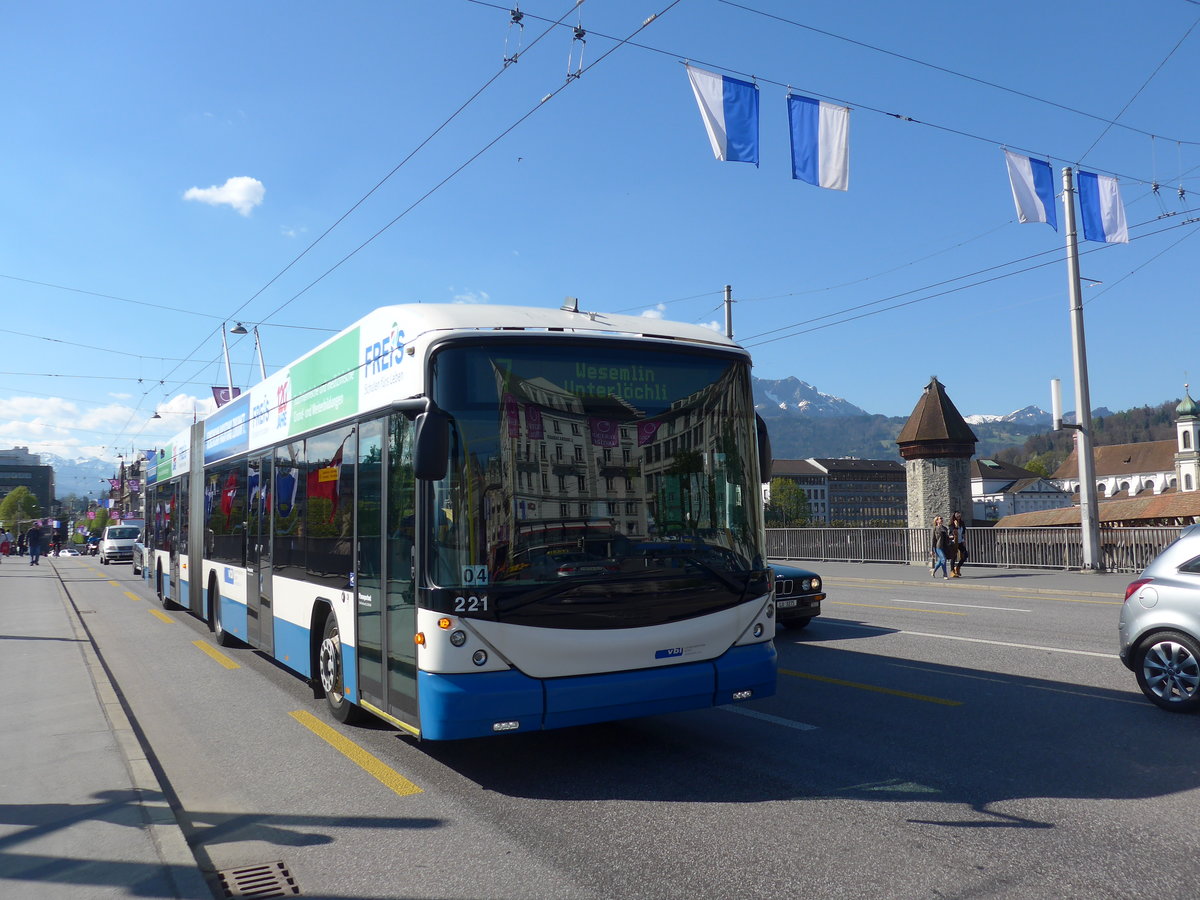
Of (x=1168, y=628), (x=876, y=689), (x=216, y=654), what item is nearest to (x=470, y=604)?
(x=876, y=689)

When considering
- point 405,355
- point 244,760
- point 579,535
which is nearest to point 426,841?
point 579,535

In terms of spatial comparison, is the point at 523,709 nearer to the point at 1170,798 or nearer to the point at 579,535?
the point at 579,535

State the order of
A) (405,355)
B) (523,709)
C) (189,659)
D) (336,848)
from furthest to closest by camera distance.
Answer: (189,659)
(405,355)
(523,709)
(336,848)

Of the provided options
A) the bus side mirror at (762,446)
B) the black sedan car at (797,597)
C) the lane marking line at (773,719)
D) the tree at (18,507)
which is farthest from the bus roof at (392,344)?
the tree at (18,507)

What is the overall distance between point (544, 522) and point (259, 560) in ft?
18.0

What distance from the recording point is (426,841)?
4.98 m

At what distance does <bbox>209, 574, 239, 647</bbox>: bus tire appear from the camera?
12.7 metres

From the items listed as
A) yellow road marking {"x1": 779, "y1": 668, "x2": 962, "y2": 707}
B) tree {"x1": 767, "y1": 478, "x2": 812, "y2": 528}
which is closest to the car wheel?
yellow road marking {"x1": 779, "y1": 668, "x2": 962, "y2": 707}

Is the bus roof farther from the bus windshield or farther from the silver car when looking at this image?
the silver car

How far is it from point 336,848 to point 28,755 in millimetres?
3159

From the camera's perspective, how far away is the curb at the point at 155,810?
4.32m

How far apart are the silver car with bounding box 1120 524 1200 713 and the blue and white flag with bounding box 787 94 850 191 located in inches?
353

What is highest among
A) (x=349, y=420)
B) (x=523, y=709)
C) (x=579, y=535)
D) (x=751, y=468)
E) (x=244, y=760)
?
(x=349, y=420)

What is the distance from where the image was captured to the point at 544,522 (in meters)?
5.87
